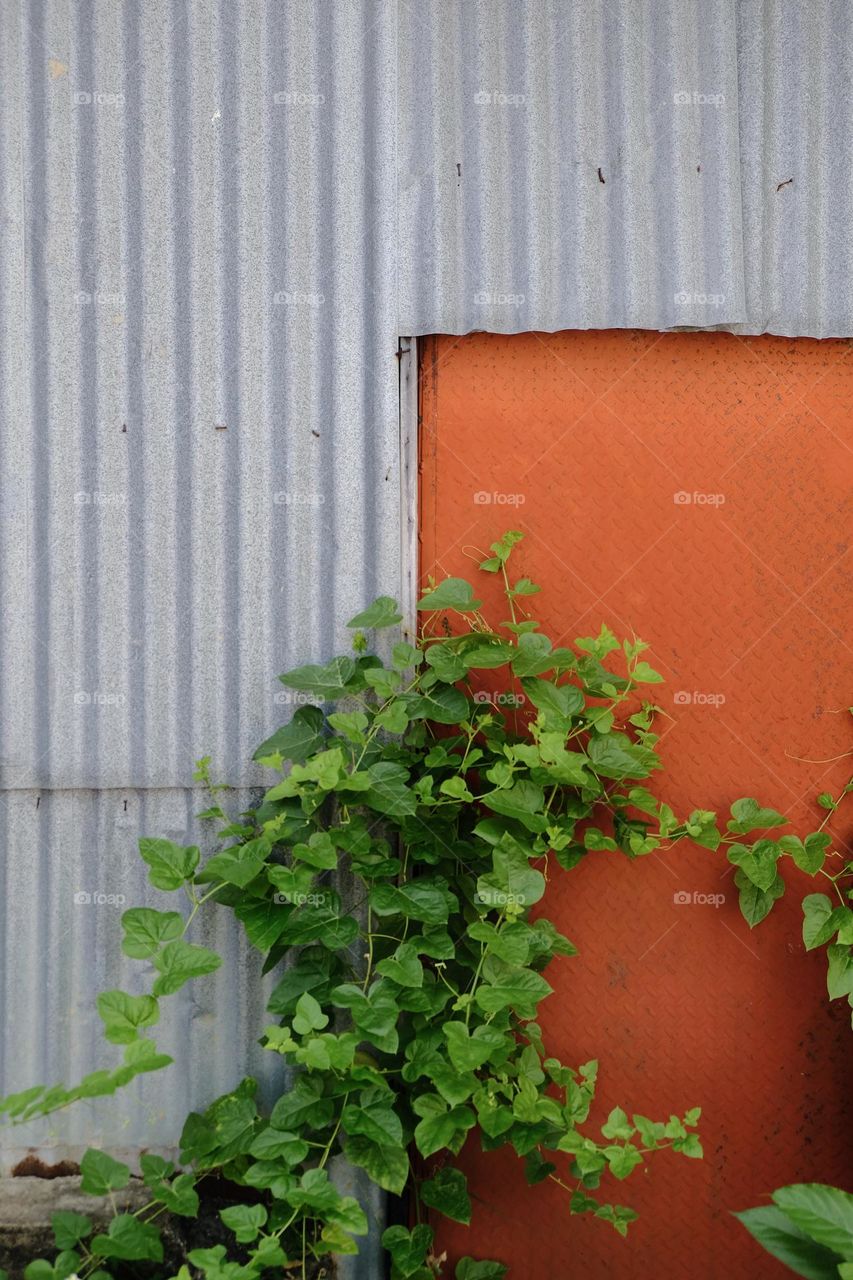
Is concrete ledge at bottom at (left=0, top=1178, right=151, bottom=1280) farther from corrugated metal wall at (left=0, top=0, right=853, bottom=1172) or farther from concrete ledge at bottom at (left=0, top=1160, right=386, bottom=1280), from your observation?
corrugated metal wall at (left=0, top=0, right=853, bottom=1172)

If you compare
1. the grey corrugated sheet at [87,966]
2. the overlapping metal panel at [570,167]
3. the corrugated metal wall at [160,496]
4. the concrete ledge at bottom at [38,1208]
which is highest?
the overlapping metal panel at [570,167]

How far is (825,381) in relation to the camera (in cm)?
238

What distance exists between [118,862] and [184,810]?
208mm

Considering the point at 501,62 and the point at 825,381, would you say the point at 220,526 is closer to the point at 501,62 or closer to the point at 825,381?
the point at 501,62

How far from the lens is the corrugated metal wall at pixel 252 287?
2273mm

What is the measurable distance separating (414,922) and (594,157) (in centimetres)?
189

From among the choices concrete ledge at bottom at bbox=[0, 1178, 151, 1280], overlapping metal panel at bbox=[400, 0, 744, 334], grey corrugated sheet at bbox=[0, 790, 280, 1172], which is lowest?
concrete ledge at bottom at bbox=[0, 1178, 151, 1280]

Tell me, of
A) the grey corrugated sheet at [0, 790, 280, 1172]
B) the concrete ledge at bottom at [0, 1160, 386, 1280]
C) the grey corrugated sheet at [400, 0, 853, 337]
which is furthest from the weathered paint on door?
A: the grey corrugated sheet at [0, 790, 280, 1172]

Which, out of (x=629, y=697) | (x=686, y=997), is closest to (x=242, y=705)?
(x=629, y=697)

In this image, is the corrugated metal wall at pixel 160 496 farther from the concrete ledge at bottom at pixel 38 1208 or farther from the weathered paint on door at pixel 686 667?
the weathered paint on door at pixel 686 667

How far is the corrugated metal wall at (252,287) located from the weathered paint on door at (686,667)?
0.15 m

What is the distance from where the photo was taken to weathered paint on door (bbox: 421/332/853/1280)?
92.0 inches

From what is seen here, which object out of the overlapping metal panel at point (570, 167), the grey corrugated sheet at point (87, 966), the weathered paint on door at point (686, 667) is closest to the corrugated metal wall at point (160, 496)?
the grey corrugated sheet at point (87, 966)

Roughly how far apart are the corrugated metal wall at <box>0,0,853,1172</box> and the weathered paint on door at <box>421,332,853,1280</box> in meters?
0.15
